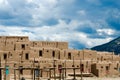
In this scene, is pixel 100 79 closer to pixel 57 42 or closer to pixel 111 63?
pixel 111 63

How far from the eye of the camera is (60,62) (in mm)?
94812

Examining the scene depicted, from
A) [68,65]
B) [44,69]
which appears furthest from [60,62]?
[44,69]

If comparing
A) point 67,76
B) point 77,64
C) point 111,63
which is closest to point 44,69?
point 67,76

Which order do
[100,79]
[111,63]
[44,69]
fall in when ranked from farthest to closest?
[111,63] < [100,79] < [44,69]

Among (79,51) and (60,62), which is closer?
(60,62)

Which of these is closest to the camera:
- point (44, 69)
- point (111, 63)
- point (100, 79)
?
point (44, 69)

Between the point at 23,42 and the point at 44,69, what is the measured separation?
10.3m

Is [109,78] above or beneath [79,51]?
beneath

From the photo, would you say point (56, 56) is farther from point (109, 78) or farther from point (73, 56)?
point (109, 78)

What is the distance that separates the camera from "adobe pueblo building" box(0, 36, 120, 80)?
89.2 meters

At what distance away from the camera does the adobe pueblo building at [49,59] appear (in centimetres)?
8919

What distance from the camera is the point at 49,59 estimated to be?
95688 mm

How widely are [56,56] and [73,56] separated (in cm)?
451

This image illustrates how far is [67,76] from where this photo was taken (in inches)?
3590
